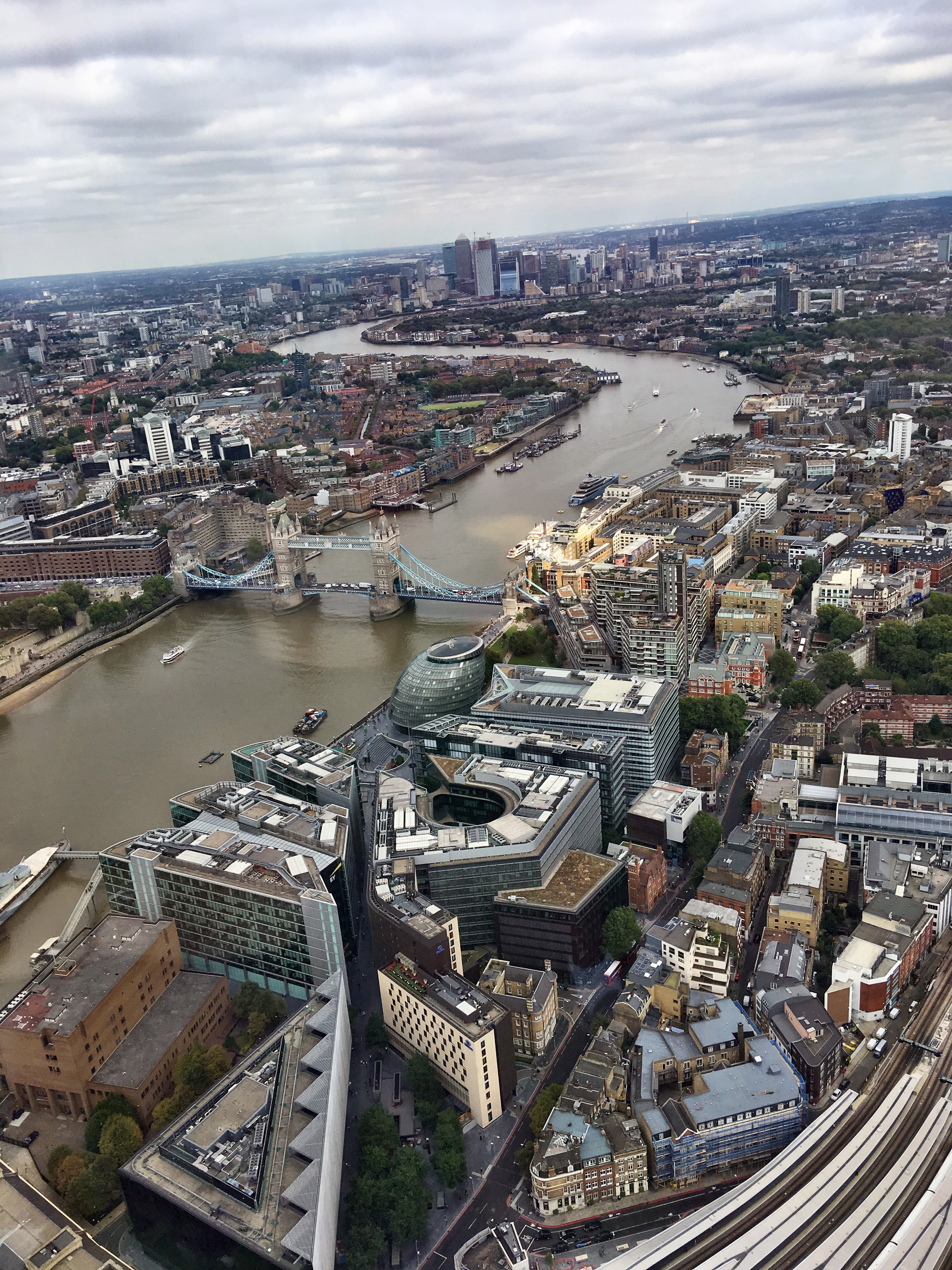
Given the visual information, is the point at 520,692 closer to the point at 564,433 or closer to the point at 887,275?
the point at 564,433

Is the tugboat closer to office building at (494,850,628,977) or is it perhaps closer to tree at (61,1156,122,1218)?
office building at (494,850,628,977)

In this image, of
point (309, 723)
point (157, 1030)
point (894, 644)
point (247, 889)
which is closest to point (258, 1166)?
point (157, 1030)

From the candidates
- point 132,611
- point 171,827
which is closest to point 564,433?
point 132,611

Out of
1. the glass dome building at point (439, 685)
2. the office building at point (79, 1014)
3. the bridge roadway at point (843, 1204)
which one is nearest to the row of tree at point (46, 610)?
the glass dome building at point (439, 685)

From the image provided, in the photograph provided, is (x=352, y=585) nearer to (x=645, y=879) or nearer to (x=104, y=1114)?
(x=645, y=879)

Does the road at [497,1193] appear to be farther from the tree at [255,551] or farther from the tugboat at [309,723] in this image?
the tree at [255,551]

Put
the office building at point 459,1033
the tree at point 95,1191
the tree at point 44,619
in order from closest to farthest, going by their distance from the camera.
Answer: the tree at point 95,1191
the office building at point 459,1033
the tree at point 44,619
